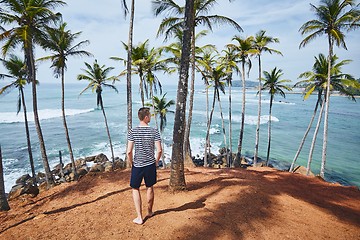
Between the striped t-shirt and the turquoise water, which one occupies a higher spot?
the striped t-shirt

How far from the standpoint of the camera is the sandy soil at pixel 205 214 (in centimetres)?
411

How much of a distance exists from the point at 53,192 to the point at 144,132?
21.7ft

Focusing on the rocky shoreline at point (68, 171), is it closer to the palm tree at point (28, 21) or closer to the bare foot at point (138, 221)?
the palm tree at point (28, 21)

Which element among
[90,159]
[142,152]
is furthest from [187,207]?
[90,159]

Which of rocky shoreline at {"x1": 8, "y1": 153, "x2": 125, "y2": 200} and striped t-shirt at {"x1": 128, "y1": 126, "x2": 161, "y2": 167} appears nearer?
striped t-shirt at {"x1": 128, "y1": 126, "x2": 161, "y2": 167}

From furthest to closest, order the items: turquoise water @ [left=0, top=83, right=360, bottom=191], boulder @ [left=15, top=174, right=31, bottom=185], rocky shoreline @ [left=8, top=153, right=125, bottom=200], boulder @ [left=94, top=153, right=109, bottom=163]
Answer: boulder @ [left=94, top=153, right=109, bottom=163]
turquoise water @ [left=0, top=83, right=360, bottom=191]
boulder @ [left=15, top=174, right=31, bottom=185]
rocky shoreline @ [left=8, top=153, right=125, bottom=200]

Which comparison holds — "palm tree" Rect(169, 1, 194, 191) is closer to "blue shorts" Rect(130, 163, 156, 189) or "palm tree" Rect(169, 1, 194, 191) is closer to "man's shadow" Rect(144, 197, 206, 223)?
"man's shadow" Rect(144, 197, 206, 223)

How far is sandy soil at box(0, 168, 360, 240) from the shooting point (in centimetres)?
411

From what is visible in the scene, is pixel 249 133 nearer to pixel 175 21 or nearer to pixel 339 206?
pixel 175 21

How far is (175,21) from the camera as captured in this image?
469 inches

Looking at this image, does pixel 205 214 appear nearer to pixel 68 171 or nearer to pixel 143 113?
pixel 143 113

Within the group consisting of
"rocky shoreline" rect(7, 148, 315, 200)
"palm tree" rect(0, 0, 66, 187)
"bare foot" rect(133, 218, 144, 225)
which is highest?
"palm tree" rect(0, 0, 66, 187)

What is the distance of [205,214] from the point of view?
4.62 meters

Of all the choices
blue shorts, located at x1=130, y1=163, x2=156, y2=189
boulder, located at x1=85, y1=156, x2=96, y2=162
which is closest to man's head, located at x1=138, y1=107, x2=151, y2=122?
blue shorts, located at x1=130, y1=163, x2=156, y2=189
